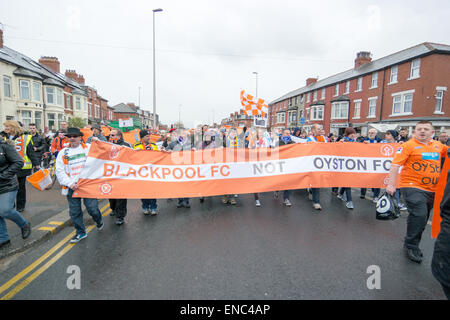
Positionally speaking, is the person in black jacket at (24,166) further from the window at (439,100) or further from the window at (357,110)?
the window at (357,110)

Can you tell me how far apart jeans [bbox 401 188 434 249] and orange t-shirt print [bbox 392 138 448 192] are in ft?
0.30

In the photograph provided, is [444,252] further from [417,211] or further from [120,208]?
[120,208]

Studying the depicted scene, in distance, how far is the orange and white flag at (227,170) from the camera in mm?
4535

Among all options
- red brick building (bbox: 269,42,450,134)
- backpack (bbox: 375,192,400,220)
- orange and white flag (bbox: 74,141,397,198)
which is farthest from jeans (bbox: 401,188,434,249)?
red brick building (bbox: 269,42,450,134)

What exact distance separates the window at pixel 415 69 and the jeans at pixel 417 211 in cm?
2422

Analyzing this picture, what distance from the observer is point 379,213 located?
3.77 m

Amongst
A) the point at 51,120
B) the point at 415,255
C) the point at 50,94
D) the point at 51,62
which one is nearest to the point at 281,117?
the point at 50,94

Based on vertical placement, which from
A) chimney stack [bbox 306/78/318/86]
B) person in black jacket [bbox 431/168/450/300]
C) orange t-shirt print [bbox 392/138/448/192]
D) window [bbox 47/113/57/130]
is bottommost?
person in black jacket [bbox 431/168/450/300]

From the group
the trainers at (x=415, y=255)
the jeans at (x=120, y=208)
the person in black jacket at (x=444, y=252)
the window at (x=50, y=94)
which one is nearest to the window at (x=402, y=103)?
the trainers at (x=415, y=255)

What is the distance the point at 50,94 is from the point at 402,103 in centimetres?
3857

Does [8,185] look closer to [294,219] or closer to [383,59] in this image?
[294,219]

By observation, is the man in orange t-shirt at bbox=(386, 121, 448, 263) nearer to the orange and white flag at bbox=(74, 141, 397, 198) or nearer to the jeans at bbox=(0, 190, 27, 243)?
the orange and white flag at bbox=(74, 141, 397, 198)

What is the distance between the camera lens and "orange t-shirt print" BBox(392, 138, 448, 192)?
340 centimetres

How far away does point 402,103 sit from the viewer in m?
22.6
